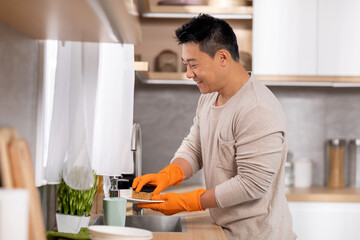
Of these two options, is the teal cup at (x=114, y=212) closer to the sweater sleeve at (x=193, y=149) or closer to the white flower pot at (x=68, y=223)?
the white flower pot at (x=68, y=223)

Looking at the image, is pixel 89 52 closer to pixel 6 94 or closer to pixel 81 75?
pixel 81 75

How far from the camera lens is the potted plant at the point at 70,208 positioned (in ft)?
4.50

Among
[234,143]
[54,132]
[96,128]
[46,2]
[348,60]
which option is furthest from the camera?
[348,60]

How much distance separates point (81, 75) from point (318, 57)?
77.6 inches

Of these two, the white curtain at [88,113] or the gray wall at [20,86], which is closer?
the gray wall at [20,86]

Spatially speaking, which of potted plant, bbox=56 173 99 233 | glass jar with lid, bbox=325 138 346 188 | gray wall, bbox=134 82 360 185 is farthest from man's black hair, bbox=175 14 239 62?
glass jar with lid, bbox=325 138 346 188

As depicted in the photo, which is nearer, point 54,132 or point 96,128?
point 54,132

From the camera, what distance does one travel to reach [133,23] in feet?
4.18

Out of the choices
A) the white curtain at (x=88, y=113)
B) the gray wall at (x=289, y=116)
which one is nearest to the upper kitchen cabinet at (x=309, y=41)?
the gray wall at (x=289, y=116)

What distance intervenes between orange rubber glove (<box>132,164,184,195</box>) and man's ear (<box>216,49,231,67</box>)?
0.48 metres

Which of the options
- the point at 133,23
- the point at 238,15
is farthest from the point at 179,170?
the point at 238,15

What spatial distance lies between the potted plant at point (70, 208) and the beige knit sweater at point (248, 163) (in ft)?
1.68

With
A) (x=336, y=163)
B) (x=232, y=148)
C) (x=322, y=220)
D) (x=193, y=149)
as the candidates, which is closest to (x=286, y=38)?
(x=336, y=163)

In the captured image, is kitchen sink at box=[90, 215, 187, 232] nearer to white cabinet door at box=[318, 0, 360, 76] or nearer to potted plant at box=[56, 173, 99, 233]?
potted plant at box=[56, 173, 99, 233]
